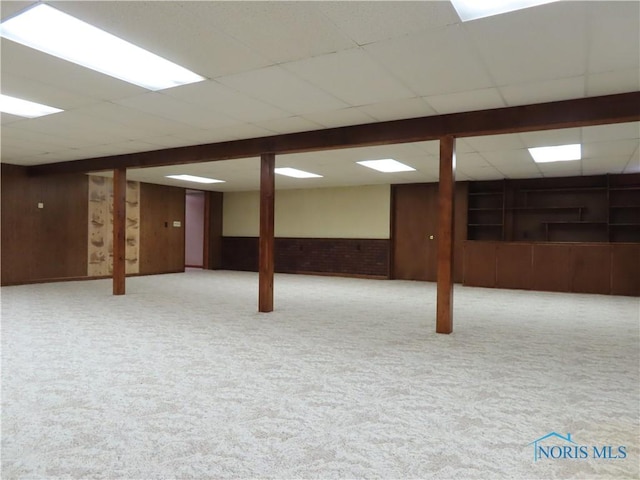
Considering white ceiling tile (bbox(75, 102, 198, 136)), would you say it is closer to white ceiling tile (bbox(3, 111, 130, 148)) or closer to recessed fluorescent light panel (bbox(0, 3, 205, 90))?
white ceiling tile (bbox(3, 111, 130, 148))

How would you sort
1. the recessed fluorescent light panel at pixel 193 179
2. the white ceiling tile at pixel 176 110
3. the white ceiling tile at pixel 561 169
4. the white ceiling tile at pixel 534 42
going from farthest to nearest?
the recessed fluorescent light panel at pixel 193 179 < the white ceiling tile at pixel 561 169 < the white ceiling tile at pixel 176 110 < the white ceiling tile at pixel 534 42

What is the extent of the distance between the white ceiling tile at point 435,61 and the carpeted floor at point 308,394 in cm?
249

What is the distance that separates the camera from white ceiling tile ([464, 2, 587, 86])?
2760 millimetres

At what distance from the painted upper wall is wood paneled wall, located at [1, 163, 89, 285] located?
482cm

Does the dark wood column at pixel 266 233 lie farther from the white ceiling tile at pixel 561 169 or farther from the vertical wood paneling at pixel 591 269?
the vertical wood paneling at pixel 591 269

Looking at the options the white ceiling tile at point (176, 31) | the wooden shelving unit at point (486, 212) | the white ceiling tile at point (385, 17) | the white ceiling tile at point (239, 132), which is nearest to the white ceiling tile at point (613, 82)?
the white ceiling tile at point (385, 17)

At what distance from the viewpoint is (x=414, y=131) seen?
5.20 metres

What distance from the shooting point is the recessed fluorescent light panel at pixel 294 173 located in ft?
30.8

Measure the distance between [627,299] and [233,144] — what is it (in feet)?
25.1

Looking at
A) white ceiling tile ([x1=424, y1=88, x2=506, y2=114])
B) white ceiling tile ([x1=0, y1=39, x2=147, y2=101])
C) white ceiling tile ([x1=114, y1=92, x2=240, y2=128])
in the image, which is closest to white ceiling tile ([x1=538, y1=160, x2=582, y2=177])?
white ceiling tile ([x1=424, y1=88, x2=506, y2=114])

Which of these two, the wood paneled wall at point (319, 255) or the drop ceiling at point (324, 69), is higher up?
the drop ceiling at point (324, 69)

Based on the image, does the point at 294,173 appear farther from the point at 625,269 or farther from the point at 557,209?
the point at 625,269

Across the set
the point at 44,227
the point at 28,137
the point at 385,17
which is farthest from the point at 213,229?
the point at 385,17

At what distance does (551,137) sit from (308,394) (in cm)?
→ 505
